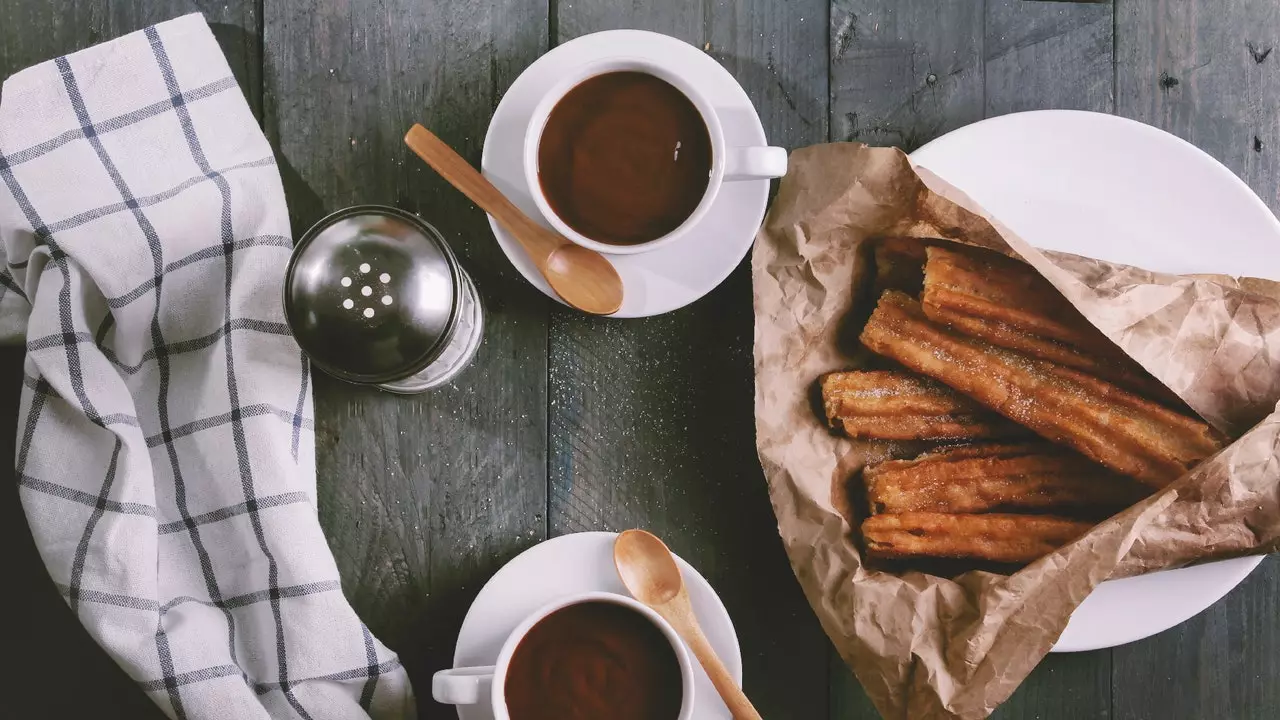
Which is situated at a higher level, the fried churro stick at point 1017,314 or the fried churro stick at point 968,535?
the fried churro stick at point 1017,314

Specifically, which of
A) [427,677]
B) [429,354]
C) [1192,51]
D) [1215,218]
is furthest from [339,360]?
[1192,51]

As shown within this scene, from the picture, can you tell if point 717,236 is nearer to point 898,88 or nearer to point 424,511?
point 898,88

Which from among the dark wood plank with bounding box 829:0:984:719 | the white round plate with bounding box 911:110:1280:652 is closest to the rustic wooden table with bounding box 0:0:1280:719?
the dark wood plank with bounding box 829:0:984:719

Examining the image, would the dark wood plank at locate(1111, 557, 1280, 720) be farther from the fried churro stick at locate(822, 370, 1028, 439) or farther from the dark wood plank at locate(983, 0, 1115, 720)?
the fried churro stick at locate(822, 370, 1028, 439)

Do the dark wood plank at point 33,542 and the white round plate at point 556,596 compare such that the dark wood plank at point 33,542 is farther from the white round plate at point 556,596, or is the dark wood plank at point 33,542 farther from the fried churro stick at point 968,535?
the fried churro stick at point 968,535

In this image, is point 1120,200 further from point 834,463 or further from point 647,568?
point 647,568

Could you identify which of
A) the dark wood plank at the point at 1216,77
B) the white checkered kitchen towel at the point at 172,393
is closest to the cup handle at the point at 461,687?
the white checkered kitchen towel at the point at 172,393
